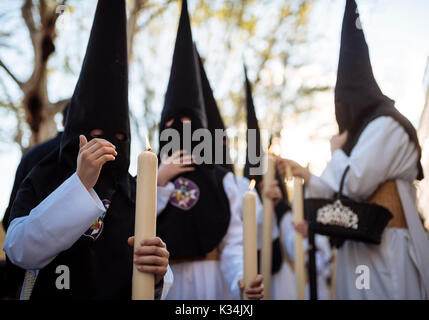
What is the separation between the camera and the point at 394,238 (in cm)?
284

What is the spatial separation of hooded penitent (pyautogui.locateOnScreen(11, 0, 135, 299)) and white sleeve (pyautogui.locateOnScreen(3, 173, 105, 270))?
0.75ft

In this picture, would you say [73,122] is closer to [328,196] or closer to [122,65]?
[122,65]

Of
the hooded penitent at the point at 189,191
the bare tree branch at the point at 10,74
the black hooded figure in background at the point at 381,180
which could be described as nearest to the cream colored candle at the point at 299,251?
the black hooded figure in background at the point at 381,180

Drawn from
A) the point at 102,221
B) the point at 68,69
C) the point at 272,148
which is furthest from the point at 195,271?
the point at 68,69

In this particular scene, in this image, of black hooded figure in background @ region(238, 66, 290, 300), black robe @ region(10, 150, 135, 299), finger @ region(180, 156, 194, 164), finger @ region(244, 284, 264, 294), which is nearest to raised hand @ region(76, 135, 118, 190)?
black robe @ region(10, 150, 135, 299)

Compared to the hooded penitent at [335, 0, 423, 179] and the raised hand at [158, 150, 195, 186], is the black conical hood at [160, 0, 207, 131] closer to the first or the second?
the raised hand at [158, 150, 195, 186]

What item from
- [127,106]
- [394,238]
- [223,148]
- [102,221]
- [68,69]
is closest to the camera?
[102,221]

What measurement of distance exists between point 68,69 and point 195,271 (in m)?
6.32

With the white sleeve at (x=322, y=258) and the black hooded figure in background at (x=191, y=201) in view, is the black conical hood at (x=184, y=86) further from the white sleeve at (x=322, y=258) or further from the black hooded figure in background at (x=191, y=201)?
the white sleeve at (x=322, y=258)

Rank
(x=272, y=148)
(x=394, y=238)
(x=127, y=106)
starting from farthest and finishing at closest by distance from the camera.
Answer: (x=272, y=148) < (x=394, y=238) < (x=127, y=106)

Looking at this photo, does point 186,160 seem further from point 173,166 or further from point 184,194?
point 184,194

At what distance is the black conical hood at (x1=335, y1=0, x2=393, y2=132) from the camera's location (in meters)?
2.62

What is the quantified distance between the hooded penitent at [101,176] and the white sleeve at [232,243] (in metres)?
1.05

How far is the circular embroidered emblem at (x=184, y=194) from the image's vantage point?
3.16 m
